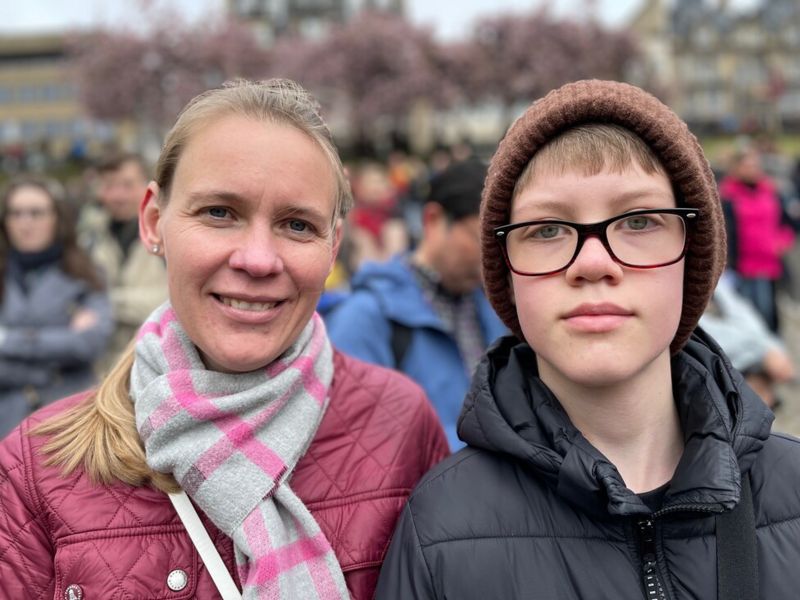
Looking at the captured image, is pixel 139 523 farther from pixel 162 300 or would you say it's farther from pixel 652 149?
pixel 162 300

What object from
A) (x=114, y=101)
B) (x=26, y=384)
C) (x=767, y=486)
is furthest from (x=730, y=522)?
(x=114, y=101)

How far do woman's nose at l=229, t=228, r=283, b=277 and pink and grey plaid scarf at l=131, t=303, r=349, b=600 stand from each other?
238 mm

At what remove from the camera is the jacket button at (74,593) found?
159 centimetres

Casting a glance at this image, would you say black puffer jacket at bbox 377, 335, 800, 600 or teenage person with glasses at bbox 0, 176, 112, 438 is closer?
black puffer jacket at bbox 377, 335, 800, 600

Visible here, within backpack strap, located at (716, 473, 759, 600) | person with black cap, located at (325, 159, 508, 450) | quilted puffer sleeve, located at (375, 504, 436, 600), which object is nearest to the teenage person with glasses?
person with black cap, located at (325, 159, 508, 450)

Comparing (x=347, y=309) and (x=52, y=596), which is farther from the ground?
(x=347, y=309)

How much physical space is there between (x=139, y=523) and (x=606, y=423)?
3.20ft

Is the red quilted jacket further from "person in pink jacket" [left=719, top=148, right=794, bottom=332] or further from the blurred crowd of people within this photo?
"person in pink jacket" [left=719, top=148, right=794, bottom=332]

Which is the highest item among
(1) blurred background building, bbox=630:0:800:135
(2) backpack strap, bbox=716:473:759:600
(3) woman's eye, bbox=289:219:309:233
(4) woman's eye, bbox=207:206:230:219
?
(1) blurred background building, bbox=630:0:800:135

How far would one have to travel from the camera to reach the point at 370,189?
30.2 ft

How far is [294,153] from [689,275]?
0.86 meters

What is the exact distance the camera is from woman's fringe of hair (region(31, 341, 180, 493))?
5.49ft

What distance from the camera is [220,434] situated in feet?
5.51

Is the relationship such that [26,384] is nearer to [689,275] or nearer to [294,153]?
[294,153]
